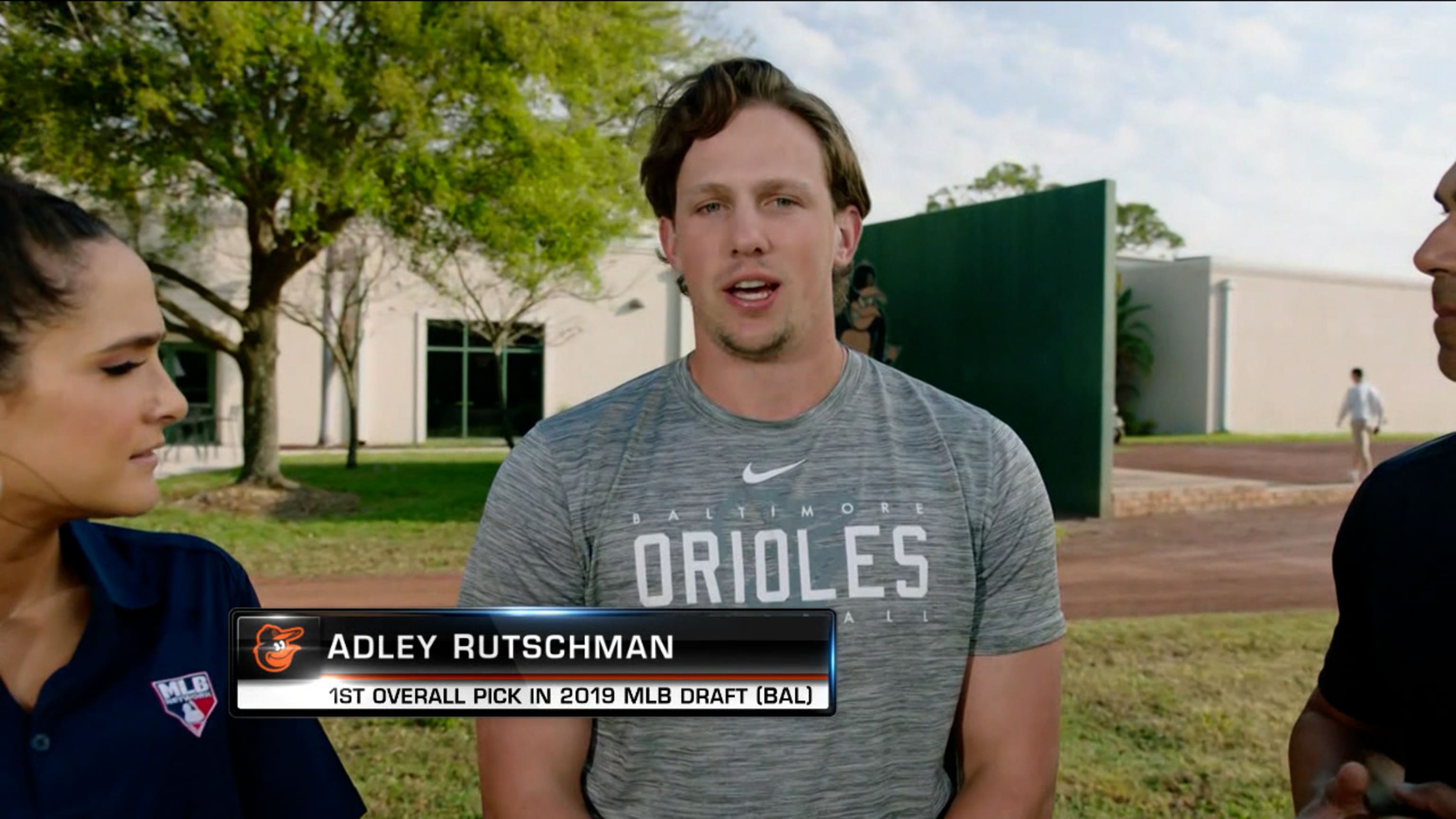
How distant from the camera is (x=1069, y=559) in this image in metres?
10.7

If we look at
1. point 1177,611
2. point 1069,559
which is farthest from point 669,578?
point 1069,559

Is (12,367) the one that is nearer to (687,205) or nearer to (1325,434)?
(687,205)

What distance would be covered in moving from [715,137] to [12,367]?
1265mm

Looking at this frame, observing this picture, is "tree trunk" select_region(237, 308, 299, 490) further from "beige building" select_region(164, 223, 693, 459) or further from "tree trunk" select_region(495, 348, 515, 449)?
"beige building" select_region(164, 223, 693, 459)

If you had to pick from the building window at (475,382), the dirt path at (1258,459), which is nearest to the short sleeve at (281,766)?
the dirt path at (1258,459)

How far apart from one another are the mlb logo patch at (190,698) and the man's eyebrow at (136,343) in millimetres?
499

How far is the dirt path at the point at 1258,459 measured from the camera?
19297 millimetres

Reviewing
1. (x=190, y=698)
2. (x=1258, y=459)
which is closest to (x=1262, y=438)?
(x=1258, y=459)

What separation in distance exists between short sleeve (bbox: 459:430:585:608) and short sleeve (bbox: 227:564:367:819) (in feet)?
1.14

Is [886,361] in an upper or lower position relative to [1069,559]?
upper

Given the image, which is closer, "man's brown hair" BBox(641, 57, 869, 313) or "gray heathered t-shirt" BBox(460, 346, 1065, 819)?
"gray heathered t-shirt" BBox(460, 346, 1065, 819)

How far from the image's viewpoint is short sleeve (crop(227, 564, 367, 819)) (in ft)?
5.88

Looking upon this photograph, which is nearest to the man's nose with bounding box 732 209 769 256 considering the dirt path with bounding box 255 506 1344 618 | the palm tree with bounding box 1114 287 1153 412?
the dirt path with bounding box 255 506 1344 618

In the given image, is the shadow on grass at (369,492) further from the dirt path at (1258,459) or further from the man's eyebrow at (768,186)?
the dirt path at (1258,459)
